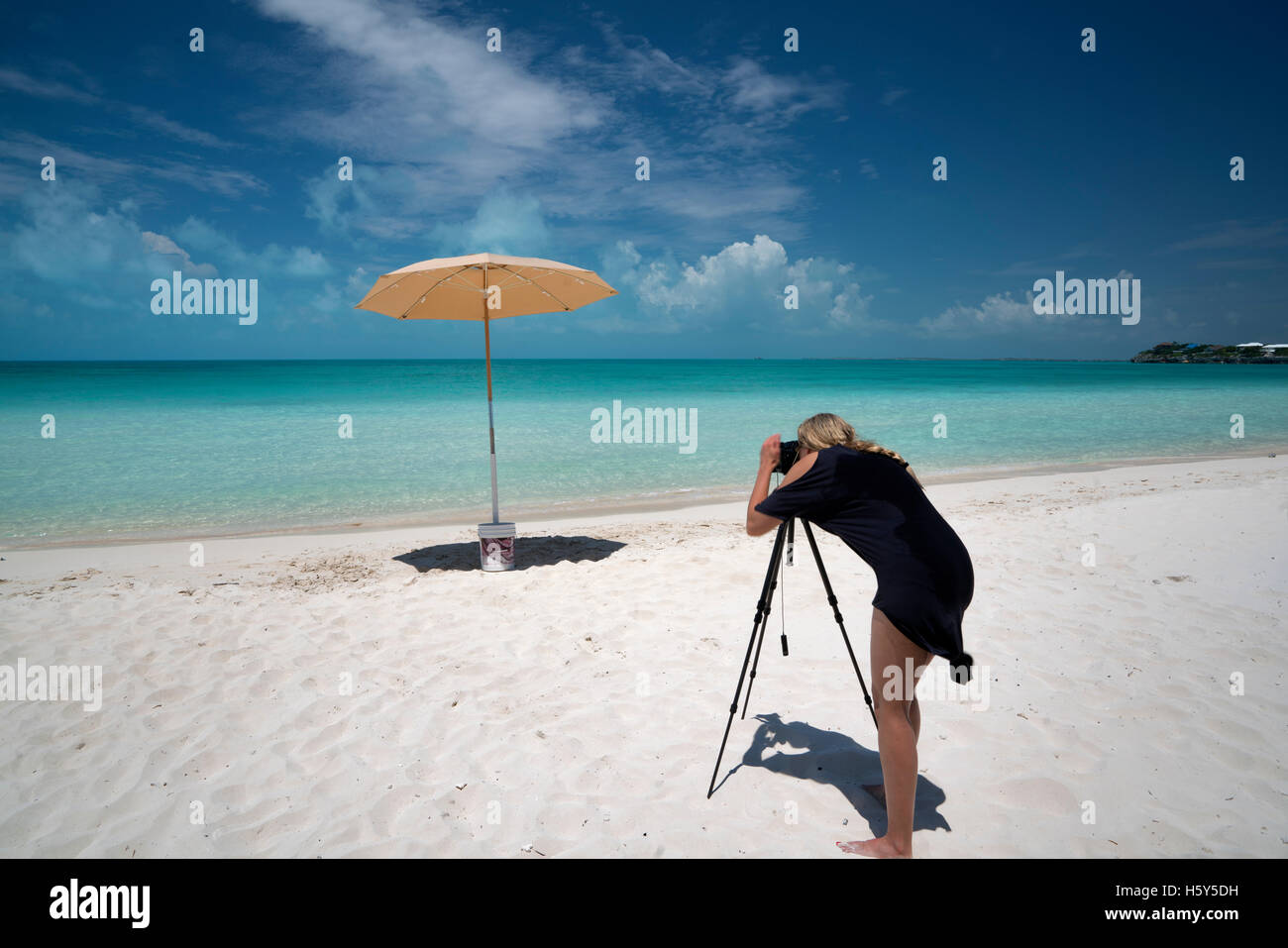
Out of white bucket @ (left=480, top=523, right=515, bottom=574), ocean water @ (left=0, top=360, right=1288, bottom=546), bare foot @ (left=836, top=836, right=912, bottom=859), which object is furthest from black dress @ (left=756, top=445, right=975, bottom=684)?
ocean water @ (left=0, top=360, right=1288, bottom=546)

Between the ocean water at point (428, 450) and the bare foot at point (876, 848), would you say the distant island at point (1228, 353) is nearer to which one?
the ocean water at point (428, 450)

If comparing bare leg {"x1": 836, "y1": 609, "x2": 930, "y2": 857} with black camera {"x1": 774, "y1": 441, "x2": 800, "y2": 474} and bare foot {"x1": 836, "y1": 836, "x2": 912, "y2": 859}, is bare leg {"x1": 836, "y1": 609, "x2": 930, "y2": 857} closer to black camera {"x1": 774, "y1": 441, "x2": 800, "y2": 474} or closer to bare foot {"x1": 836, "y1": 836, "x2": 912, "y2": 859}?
bare foot {"x1": 836, "y1": 836, "x2": 912, "y2": 859}

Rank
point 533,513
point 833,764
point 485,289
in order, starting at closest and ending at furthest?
point 833,764
point 485,289
point 533,513

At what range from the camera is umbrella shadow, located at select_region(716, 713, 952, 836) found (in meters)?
2.99

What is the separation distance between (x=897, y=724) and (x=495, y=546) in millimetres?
4988

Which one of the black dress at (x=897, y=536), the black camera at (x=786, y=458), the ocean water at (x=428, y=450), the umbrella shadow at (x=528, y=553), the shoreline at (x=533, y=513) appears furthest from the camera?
the ocean water at (x=428, y=450)

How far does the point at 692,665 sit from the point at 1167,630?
11.7 feet

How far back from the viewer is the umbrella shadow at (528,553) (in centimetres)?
715

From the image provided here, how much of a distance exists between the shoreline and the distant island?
113m

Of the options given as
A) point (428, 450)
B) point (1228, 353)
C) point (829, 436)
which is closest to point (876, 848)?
point (829, 436)

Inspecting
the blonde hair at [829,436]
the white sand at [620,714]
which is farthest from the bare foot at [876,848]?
the blonde hair at [829,436]

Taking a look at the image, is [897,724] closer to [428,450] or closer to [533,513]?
[533,513]

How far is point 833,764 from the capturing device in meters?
3.39
